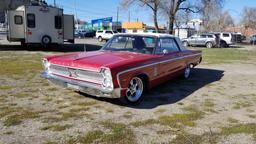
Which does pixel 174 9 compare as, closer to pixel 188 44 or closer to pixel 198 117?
pixel 188 44

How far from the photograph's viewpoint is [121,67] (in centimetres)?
561

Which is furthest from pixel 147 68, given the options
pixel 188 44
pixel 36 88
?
pixel 188 44

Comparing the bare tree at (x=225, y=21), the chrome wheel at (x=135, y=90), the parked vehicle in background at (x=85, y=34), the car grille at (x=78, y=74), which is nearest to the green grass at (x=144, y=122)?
the chrome wheel at (x=135, y=90)

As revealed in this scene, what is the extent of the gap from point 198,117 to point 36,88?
4.09m

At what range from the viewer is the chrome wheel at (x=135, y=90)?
6.10m

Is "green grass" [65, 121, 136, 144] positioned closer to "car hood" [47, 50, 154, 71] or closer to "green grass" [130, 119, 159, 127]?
"green grass" [130, 119, 159, 127]

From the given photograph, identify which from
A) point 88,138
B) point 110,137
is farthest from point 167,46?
point 88,138

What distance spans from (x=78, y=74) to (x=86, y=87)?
36cm

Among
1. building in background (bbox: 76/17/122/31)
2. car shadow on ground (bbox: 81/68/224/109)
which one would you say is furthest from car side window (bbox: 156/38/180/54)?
building in background (bbox: 76/17/122/31)

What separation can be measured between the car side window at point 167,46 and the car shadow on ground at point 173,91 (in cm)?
99

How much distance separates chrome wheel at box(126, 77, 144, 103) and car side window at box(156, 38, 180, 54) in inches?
43.1

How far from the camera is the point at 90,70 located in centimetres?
564

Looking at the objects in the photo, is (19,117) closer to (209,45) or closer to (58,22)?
(58,22)

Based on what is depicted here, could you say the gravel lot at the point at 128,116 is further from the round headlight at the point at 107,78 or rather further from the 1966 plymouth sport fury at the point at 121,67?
the round headlight at the point at 107,78
